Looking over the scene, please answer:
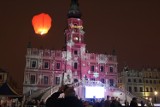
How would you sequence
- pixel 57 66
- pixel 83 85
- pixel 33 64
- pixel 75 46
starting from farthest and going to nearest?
pixel 75 46, pixel 57 66, pixel 33 64, pixel 83 85

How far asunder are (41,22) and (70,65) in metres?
38.8

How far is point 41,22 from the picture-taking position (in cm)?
1115

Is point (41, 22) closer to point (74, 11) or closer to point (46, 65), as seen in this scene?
point (46, 65)

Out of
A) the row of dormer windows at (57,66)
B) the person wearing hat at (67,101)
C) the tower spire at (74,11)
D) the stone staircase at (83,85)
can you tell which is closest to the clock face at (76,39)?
the row of dormer windows at (57,66)

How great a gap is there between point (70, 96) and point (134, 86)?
60341mm

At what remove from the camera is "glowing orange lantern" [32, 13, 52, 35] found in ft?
36.3

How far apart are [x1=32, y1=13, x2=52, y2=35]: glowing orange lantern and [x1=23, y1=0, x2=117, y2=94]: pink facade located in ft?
115

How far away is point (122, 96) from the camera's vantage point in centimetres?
4481

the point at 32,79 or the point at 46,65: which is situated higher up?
the point at 46,65

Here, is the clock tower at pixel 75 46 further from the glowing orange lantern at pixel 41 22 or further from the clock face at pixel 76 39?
the glowing orange lantern at pixel 41 22

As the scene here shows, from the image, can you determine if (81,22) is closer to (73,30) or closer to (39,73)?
(73,30)

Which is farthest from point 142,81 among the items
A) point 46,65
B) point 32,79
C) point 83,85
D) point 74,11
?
point 32,79

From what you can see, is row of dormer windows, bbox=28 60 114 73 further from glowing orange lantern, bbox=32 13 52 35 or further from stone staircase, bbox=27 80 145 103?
glowing orange lantern, bbox=32 13 52 35

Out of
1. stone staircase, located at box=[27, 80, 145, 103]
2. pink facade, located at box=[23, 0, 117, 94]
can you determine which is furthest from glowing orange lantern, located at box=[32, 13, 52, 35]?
pink facade, located at box=[23, 0, 117, 94]
